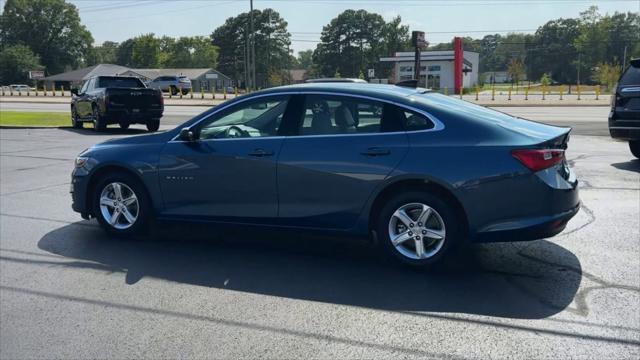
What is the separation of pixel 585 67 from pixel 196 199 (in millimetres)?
110621

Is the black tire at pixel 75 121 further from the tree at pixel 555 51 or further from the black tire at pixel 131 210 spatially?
the tree at pixel 555 51

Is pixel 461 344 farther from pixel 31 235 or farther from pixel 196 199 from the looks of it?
pixel 31 235

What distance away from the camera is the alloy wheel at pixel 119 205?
614 centimetres

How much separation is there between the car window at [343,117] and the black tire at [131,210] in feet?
6.10

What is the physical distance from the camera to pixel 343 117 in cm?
533

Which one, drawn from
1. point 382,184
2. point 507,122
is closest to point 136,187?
point 382,184

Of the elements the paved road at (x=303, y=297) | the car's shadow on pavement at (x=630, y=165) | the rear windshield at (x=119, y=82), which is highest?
the rear windshield at (x=119, y=82)

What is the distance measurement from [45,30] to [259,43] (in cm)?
5074

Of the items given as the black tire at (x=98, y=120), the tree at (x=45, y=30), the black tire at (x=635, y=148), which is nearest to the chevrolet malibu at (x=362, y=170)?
the black tire at (x=635, y=148)

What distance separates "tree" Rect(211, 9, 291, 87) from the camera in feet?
368

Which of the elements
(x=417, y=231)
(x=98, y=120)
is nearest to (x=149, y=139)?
(x=417, y=231)

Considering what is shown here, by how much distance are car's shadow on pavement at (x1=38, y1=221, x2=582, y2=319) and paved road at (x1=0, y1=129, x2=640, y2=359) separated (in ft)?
0.06

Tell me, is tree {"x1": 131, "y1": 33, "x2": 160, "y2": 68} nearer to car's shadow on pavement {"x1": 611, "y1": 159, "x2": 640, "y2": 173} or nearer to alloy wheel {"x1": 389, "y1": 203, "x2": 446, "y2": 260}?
car's shadow on pavement {"x1": 611, "y1": 159, "x2": 640, "y2": 173}

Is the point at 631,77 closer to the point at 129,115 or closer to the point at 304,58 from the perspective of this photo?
the point at 129,115
